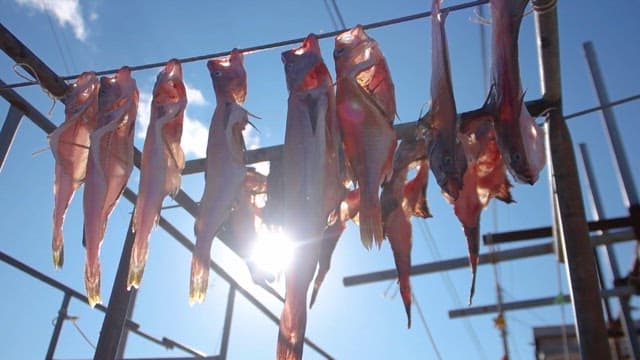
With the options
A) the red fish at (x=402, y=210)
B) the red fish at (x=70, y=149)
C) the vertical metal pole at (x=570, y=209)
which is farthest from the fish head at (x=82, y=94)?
the vertical metal pole at (x=570, y=209)

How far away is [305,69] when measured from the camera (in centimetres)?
288

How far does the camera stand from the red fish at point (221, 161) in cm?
250

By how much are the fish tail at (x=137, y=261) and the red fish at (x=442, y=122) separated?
1.42m

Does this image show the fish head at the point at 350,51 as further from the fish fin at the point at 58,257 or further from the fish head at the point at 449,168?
the fish fin at the point at 58,257

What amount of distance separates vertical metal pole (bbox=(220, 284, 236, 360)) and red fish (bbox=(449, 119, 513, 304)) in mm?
3788

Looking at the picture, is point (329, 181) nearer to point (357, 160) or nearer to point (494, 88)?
point (357, 160)

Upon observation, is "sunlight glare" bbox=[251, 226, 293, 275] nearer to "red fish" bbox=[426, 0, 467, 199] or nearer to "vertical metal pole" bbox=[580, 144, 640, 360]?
"red fish" bbox=[426, 0, 467, 199]

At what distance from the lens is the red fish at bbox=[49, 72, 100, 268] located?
2.90 m

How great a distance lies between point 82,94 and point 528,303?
5.32m

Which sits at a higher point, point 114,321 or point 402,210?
point 402,210

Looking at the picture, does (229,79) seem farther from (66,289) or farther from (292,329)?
(66,289)

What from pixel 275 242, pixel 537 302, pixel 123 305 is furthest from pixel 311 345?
pixel 275 242

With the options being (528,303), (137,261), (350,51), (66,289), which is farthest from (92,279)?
(528,303)

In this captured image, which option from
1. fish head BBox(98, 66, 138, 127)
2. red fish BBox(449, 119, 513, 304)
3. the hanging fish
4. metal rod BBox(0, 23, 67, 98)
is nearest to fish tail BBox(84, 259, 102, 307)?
fish head BBox(98, 66, 138, 127)
